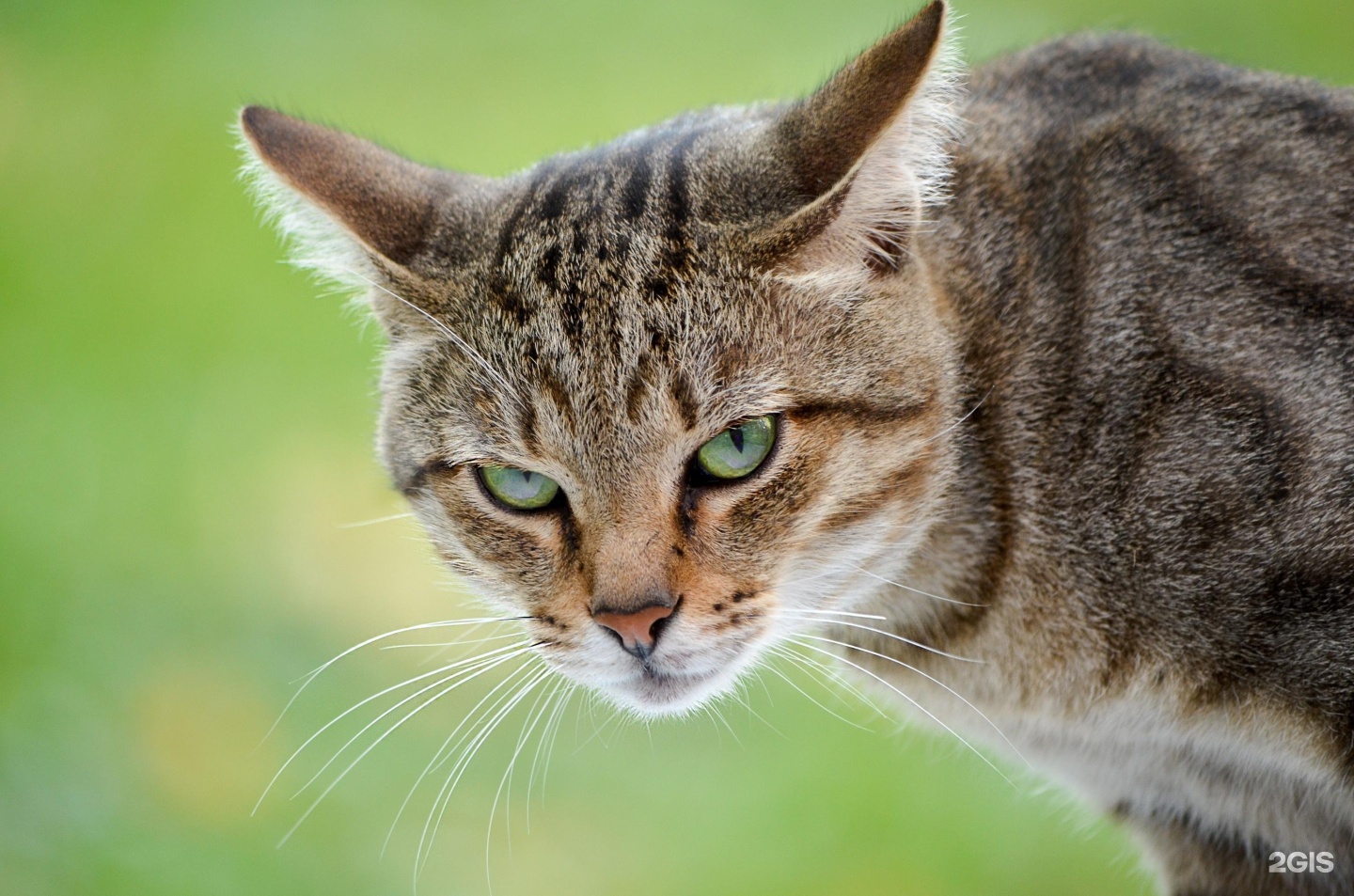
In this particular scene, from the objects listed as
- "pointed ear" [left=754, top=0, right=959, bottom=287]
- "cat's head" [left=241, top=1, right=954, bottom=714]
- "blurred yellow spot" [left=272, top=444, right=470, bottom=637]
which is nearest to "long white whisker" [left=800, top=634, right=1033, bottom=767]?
"cat's head" [left=241, top=1, right=954, bottom=714]

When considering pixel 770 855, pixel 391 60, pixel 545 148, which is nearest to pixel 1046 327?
pixel 770 855

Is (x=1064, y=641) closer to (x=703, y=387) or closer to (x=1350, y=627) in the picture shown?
(x=1350, y=627)

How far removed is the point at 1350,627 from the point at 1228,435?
28 cm

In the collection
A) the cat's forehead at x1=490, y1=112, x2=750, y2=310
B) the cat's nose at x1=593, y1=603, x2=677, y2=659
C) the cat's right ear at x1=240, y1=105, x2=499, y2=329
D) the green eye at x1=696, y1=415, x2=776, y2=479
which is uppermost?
the cat's right ear at x1=240, y1=105, x2=499, y2=329

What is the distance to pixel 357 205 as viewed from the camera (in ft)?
5.85

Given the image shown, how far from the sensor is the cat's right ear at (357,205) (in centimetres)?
173

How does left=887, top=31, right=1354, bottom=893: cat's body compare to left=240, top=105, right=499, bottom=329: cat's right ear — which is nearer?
left=887, top=31, right=1354, bottom=893: cat's body

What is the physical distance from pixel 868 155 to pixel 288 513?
A: 7.35 feet

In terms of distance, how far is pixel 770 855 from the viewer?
2693mm

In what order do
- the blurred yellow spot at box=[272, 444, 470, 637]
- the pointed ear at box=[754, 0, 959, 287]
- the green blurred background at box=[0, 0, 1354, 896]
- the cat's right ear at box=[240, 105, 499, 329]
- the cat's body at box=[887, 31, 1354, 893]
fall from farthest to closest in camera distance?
the blurred yellow spot at box=[272, 444, 470, 637] < the green blurred background at box=[0, 0, 1354, 896] < the cat's right ear at box=[240, 105, 499, 329] < the cat's body at box=[887, 31, 1354, 893] < the pointed ear at box=[754, 0, 959, 287]

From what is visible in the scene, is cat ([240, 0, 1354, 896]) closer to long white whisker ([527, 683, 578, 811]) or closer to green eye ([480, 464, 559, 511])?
green eye ([480, 464, 559, 511])

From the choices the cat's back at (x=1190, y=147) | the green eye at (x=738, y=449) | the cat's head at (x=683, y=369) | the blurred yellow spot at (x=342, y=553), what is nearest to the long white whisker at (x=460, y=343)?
the cat's head at (x=683, y=369)

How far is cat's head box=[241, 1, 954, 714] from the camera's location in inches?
63.5

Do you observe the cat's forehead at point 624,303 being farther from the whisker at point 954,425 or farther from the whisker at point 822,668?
the whisker at point 822,668
